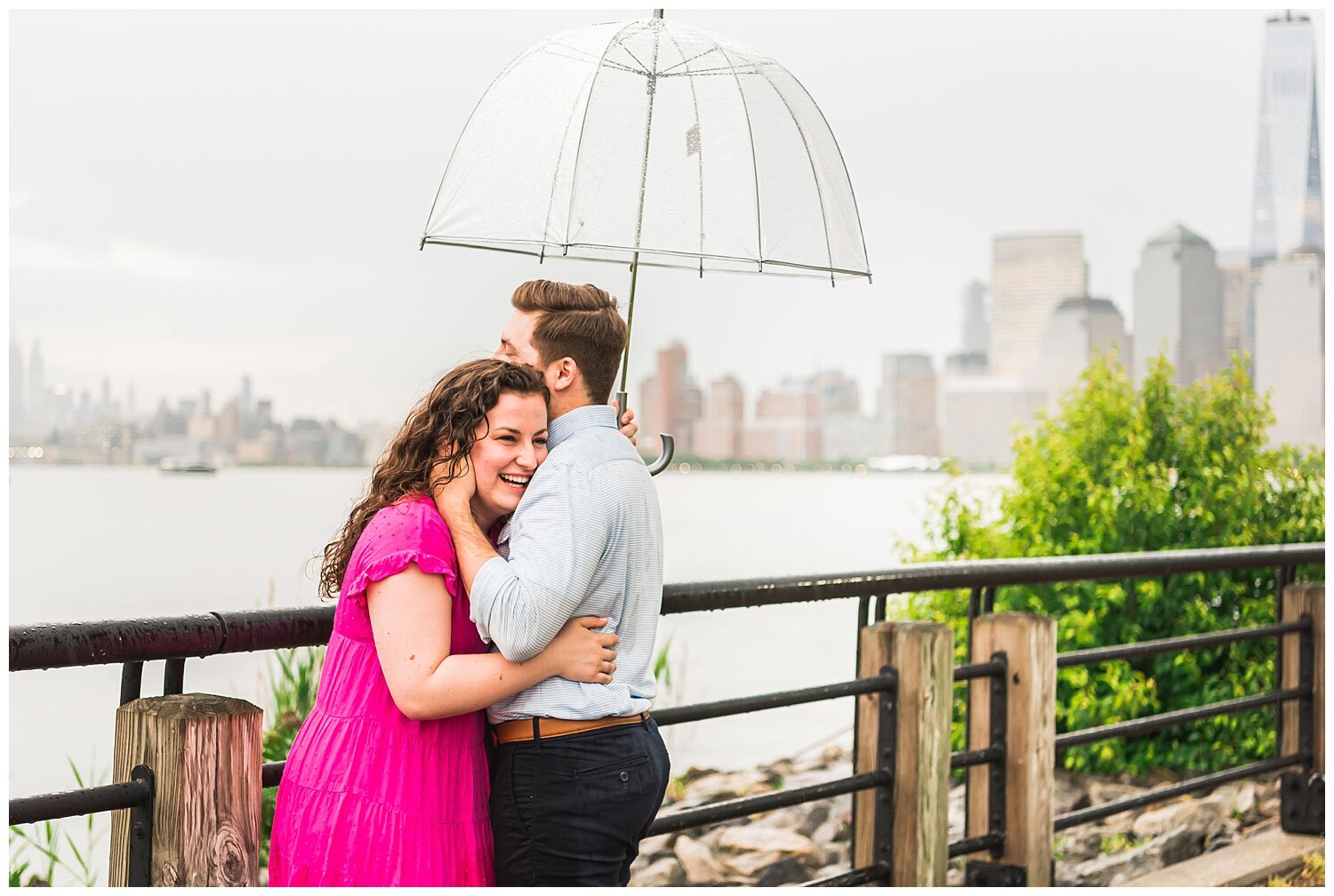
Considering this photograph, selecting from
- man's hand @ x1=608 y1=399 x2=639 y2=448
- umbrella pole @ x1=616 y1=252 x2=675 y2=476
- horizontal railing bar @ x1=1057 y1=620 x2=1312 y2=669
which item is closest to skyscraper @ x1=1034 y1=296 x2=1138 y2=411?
horizontal railing bar @ x1=1057 y1=620 x2=1312 y2=669

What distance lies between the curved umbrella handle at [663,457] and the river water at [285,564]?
0.33 meters

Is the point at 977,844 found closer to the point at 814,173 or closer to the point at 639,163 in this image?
the point at 814,173

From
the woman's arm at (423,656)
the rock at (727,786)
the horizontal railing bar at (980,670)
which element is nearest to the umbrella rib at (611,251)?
the woman's arm at (423,656)

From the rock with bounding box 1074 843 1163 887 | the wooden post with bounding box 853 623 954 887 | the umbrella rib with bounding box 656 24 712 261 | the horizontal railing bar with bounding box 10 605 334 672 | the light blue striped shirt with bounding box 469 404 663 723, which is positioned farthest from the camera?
the rock with bounding box 1074 843 1163 887

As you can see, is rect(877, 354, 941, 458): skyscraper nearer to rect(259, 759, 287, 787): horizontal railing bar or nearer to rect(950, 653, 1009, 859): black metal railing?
rect(950, 653, 1009, 859): black metal railing

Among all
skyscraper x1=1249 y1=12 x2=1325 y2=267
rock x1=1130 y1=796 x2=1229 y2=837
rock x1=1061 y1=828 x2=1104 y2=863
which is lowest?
rock x1=1061 y1=828 x2=1104 y2=863

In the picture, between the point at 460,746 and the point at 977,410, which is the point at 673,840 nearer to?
the point at 460,746

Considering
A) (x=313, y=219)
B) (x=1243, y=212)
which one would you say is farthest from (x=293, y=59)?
(x=1243, y=212)

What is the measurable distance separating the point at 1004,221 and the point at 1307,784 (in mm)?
22434

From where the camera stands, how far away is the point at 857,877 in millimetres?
2967

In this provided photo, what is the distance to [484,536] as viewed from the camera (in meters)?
1.89

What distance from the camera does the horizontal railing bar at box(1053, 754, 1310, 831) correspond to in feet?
11.5

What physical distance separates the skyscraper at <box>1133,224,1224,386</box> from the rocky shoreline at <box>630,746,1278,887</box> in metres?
2.88

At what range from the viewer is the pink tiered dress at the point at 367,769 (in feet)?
5.89
